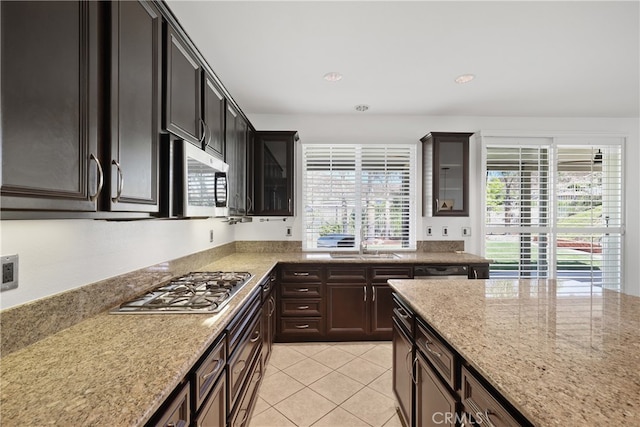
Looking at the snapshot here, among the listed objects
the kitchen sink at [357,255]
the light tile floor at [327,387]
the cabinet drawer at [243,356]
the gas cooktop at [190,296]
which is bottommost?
the light tile floor at [327,387]

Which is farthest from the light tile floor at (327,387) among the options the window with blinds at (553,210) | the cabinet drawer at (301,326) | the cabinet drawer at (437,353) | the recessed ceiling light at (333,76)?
the recessed ceiling light at (333,76)

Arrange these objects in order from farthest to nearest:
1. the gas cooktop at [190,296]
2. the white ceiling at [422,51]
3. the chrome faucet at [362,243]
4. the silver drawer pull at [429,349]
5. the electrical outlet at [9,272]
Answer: the chrome faucet at [362,243]
the white ceiling at [422,51]
the gas cooktop at [190,296]
the silver drawer pull at [429,349]
the electrical outlet at [9,272]

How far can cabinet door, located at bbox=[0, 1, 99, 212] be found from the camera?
0.67 meters

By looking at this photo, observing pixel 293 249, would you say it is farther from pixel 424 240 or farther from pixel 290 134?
pixel 424 240

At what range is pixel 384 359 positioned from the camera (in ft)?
8.88

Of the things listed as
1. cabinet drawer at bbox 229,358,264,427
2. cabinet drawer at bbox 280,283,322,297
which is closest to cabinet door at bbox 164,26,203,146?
cabinet drawer at bbox 229,358,264,427

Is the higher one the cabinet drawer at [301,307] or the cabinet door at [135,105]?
the cabinet door at [135,105]

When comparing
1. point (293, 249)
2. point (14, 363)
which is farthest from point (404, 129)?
point (14, 363)

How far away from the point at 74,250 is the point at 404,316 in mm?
1722

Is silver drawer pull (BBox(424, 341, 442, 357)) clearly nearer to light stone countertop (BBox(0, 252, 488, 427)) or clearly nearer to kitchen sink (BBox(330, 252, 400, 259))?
light stone countertop (BBox(0, 252, 488, 427))

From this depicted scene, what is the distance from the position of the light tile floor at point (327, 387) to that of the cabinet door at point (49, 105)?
187 centimetres

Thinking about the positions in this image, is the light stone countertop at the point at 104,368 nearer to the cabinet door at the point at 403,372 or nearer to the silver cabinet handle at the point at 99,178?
the silver cabinet handle at the point at 99,178

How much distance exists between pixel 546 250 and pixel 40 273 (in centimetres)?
477

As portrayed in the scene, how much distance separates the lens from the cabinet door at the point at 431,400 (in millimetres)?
1130
